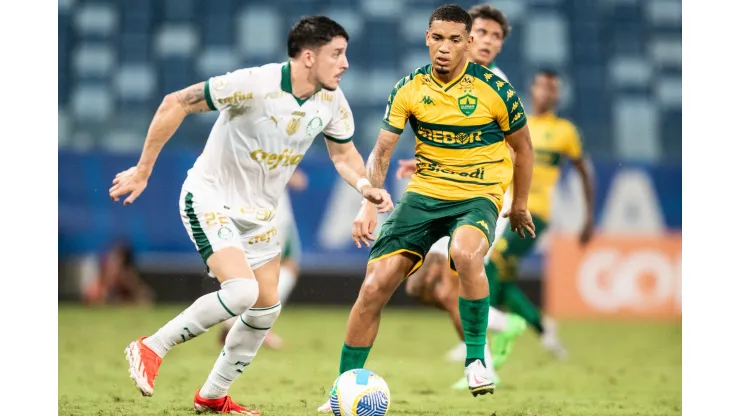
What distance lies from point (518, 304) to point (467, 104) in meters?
3.31

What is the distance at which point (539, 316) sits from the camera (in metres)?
8.63

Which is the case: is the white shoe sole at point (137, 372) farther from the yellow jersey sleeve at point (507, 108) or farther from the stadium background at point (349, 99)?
the stadium background at point (349, 99)

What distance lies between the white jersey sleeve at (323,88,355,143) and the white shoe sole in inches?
57.7

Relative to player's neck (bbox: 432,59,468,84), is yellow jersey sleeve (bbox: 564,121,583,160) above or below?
below

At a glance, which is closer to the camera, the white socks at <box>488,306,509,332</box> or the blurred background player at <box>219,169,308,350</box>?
the white socks at <box>488,306,509,332</box>

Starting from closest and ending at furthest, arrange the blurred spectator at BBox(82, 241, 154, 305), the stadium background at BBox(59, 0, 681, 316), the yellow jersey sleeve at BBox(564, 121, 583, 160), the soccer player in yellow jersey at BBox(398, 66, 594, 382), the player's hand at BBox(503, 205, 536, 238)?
the player's hand at BBox(503, 205, 536, 238), the soccer player in yellow jersey at BBox(398, 66, 594, 382), the yellow jersey sleeve at BBox(564, 121, 583, 160), the stadium background at BBox(59, 0, 681, 316), the blurred spectator at BBox(82, 241, 154, 305)

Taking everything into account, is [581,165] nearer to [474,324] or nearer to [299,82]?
[474,324]

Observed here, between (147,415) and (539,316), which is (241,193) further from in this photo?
(539,316)

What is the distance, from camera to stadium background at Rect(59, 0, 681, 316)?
12.6 meters

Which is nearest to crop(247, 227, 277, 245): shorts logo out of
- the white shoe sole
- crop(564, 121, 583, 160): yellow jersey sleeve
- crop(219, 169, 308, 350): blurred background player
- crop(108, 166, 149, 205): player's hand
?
crop(108, 166, 149, 205): player's hand

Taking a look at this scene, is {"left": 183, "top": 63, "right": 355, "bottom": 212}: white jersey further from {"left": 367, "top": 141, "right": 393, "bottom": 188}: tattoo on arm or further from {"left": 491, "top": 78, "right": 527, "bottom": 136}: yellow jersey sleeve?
{"left": 491, "top": 78, "right": 527, "bottom": 136}: yellow jersey sleeve

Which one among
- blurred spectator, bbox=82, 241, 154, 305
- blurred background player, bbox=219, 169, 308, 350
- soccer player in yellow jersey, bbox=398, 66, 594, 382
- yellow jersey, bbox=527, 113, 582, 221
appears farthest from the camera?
blurred spectator, bbox=82, 241, 154, 305
